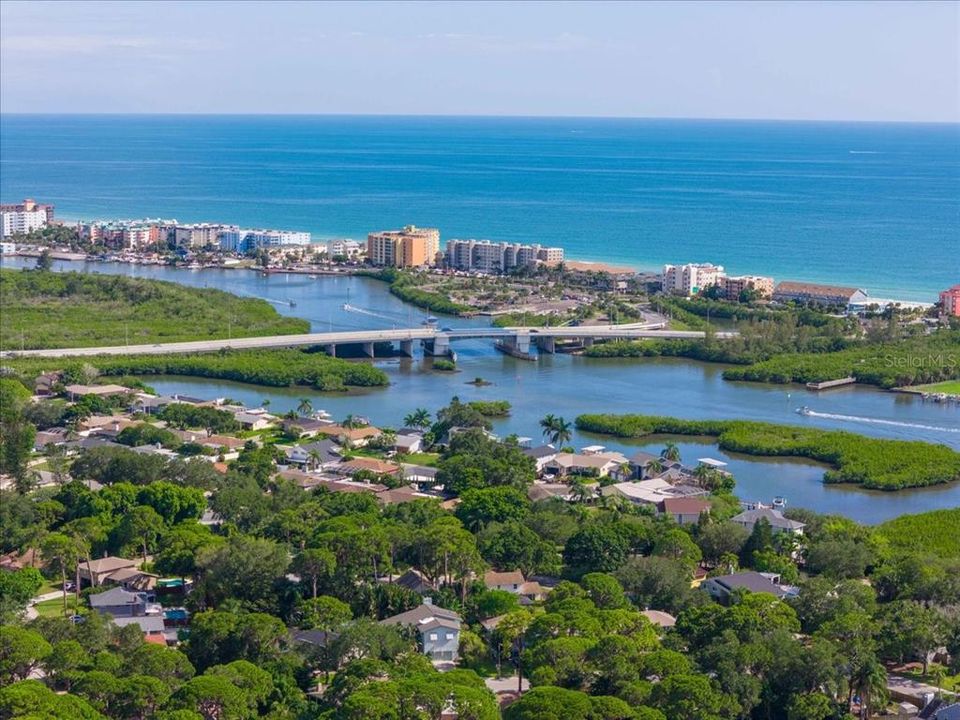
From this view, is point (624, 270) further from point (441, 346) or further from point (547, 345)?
point (441, 346)

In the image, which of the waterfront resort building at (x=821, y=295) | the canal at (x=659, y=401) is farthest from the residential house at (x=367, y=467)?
the waterfront resort building at (x=821, y=295)

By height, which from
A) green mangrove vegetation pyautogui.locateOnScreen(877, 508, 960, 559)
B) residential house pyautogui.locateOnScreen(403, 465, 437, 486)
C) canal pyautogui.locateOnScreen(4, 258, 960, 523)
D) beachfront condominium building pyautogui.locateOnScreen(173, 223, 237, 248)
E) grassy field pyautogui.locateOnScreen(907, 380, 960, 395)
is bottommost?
canal pyautogui.locateOnScreen(4, 258, 960, 523)

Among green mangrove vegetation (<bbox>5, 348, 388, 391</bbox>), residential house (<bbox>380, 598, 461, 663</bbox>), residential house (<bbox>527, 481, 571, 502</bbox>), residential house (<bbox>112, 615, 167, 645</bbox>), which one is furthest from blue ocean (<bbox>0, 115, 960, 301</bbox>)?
residential house (<bbox>112, 615, 167, 645</bbox>)

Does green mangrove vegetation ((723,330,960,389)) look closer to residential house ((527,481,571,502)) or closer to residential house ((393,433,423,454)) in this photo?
residential house ((393,433,423,454))

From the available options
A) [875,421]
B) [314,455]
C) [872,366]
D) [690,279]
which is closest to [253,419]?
[314,455]

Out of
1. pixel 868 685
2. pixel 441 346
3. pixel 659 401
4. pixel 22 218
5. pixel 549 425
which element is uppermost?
pixel 22 218

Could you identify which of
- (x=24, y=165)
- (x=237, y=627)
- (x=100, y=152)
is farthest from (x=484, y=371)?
(x=100, y=152)

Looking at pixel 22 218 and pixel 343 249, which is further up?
pixel 22 218
